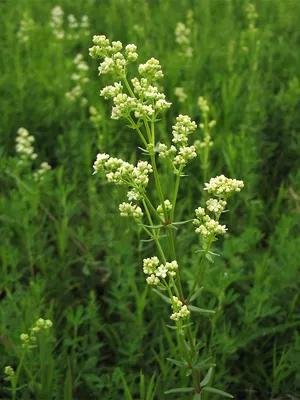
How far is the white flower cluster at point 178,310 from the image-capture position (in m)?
1.97

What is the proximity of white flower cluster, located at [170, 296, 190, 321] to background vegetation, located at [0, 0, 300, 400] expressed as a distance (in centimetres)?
47

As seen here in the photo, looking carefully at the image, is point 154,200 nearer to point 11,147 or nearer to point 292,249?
point 292,249

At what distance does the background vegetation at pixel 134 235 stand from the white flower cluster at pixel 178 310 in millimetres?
471

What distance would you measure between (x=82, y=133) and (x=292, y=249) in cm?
197

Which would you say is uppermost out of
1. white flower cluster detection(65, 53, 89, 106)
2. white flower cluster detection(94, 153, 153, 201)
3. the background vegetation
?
white flower cluster detection(94, 153, 153, 201)

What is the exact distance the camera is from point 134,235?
11.3 ft

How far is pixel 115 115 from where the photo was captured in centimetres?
200

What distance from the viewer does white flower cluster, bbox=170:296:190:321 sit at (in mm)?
1966

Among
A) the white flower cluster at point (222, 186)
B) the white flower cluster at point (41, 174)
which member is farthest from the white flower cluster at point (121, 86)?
the white flower cluster at point (41, 174)

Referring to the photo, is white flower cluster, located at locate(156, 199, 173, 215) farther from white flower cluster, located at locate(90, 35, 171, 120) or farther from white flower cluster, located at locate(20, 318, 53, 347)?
white flower cluster, located at locate(20, 318, 53, 347)

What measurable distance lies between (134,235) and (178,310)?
142 centimetres

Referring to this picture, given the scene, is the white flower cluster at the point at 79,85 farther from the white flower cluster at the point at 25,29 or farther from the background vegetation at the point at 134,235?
the white flower cluster at the point at 25,29

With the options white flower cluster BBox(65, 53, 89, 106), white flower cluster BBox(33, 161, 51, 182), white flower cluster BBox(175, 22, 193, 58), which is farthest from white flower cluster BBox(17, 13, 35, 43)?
white flower cluster BBox(33, 161, 51, 182)

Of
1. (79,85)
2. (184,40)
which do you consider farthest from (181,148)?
(184,40)
